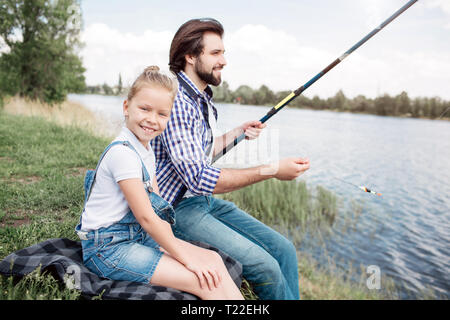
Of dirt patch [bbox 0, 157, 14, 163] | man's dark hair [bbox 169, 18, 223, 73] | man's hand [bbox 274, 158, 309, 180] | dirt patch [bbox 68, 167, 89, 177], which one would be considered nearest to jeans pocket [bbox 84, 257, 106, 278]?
man's hand [bbox 274, 158, 309, 180]

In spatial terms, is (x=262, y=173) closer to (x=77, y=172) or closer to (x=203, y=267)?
(x=203, y=267)

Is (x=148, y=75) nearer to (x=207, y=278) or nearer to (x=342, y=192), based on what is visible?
(x=207, y=278)

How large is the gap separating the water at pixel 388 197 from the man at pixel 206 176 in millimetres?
432

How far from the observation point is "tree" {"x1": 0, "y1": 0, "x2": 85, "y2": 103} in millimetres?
17656

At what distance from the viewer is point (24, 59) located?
1850cm

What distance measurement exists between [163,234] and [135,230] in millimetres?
199

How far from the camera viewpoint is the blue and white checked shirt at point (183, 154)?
6.98 feet

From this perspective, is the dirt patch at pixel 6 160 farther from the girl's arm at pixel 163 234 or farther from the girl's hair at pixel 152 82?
the girl's arm at pixel 163 234

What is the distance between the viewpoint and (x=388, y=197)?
27.8 ft

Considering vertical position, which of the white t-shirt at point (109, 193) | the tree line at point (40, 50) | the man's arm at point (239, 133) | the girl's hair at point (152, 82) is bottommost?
the white t-shirt at point (109, 193)

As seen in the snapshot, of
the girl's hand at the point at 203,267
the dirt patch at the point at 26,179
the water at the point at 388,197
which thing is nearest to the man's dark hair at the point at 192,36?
the water at the point at 388,197

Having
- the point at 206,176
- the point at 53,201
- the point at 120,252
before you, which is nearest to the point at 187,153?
the point at 206,176

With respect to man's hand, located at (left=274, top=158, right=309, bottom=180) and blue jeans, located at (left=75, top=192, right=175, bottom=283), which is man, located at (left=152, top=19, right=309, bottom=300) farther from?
blue jeans, located at (left=75, top=192, right=175, bottom=283)

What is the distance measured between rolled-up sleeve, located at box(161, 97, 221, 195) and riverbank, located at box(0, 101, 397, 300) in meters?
0.82
